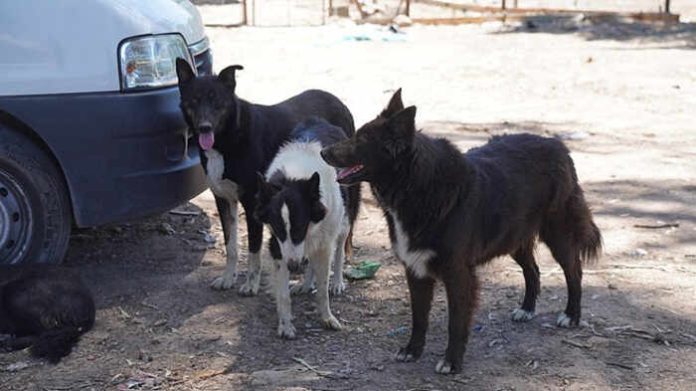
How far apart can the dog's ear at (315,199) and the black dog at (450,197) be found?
429 millimetres

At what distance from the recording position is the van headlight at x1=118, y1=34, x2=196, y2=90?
18.9ft

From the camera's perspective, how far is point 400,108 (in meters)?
4.99

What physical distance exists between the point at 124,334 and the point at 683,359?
126 inches

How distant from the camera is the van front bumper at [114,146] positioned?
18.4 ft

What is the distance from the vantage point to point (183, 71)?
5.90 metres

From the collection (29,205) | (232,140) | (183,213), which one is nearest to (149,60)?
(232,140)

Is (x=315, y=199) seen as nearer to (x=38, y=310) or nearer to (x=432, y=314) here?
(x=432, y=314)

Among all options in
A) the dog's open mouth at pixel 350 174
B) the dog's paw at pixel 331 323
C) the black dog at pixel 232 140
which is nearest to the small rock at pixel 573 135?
the black dog at pixel 232 140

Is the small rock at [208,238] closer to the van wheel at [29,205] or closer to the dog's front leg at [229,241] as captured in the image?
the dog's front leg at [229,241]

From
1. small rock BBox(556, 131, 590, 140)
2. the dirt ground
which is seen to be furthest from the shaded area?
small rock BBox(556, 131, 590, 140)

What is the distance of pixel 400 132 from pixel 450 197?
480mm

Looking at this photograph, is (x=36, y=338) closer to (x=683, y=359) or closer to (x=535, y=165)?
(x=535, y=165)

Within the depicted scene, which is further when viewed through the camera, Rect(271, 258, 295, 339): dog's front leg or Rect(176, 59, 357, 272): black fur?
Rect(176, 59, 357, 272): black fur

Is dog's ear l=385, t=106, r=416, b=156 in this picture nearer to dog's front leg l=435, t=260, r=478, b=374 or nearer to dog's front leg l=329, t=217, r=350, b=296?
dog's front leg l=435, t=260, r=478, b=374
